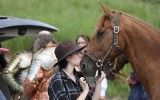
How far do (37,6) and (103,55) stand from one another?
11507mm

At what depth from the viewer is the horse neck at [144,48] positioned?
6.02 meters

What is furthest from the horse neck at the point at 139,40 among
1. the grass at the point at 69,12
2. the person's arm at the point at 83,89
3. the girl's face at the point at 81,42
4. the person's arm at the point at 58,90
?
the grass at the point at 69,12

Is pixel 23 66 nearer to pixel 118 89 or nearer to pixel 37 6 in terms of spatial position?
pixel 118 89

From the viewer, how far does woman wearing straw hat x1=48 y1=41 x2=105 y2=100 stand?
19.2 ft

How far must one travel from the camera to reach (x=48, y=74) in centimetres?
738

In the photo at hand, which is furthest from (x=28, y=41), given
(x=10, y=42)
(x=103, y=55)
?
(x=103, y=55)

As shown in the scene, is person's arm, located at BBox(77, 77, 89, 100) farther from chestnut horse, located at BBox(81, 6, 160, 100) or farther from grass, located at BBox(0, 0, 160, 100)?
grass, located at BBox(0, 0, 160, 100)

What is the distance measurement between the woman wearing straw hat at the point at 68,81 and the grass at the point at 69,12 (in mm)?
6037

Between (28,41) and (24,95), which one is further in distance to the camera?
(28,41)

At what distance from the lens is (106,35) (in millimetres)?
6023

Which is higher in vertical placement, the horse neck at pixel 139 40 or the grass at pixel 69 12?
the horse neck at pixel 139 40

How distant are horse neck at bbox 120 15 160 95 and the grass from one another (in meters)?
6.03

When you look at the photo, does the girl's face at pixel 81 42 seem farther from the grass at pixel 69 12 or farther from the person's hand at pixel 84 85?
the grass at pixel 69 12

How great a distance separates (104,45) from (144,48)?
0.42 meters
